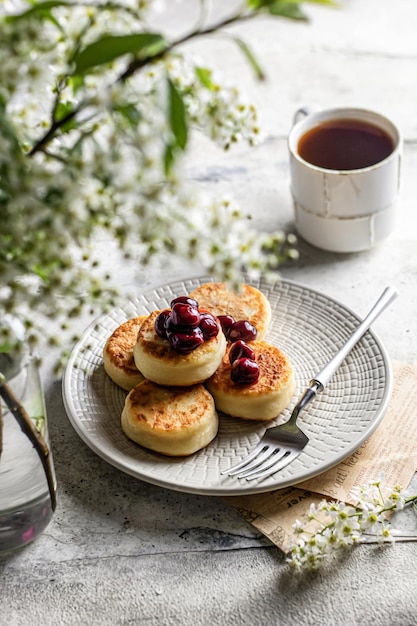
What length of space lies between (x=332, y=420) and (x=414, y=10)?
5.39 feet

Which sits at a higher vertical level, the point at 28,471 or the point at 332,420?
the point at 28,471

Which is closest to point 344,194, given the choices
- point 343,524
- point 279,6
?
point 343,524

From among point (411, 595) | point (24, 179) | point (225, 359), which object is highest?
point (24, 179)

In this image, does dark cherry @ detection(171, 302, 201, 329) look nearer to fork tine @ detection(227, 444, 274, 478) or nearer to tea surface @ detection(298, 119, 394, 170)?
fork tine @ detection(227, 444, 274, 478)

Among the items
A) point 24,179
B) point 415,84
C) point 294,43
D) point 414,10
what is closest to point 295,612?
point 24,179

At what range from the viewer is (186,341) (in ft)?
4.20

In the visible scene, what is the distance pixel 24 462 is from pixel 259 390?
0.38 m

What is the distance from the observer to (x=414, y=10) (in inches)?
98.1

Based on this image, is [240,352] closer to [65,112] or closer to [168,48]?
[65,112]

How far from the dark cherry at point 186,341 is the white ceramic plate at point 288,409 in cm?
14

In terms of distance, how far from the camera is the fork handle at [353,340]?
1.37m

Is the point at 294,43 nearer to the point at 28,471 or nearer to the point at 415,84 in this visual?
the point at 415,84

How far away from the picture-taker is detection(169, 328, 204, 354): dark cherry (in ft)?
4.21

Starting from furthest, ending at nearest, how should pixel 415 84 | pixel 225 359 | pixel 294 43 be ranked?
pixel 294 43, pixel 415 84, pixel 225 359
